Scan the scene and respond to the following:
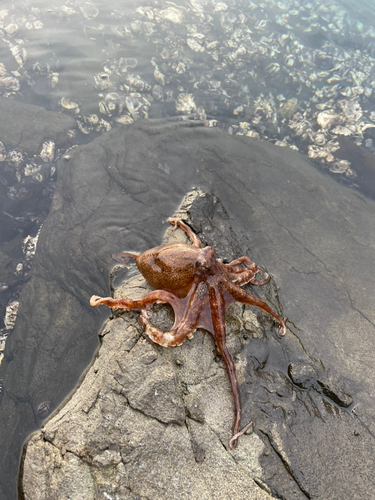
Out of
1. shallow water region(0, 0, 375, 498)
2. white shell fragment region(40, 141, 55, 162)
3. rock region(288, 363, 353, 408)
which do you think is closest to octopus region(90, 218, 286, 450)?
rock region(288, 363, 353, 408)

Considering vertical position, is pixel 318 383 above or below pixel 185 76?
below

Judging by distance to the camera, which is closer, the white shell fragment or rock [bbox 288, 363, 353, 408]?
rock [bbox 288, 363, 353, 408]

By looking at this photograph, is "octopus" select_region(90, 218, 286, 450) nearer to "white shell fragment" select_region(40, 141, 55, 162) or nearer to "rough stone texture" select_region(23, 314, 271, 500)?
"rough stone texture" select_region(23, 314, 271, 500)

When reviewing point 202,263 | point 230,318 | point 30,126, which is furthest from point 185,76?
point 230,318

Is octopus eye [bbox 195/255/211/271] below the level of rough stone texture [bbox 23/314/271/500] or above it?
above

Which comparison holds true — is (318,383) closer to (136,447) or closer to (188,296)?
(188,296)
